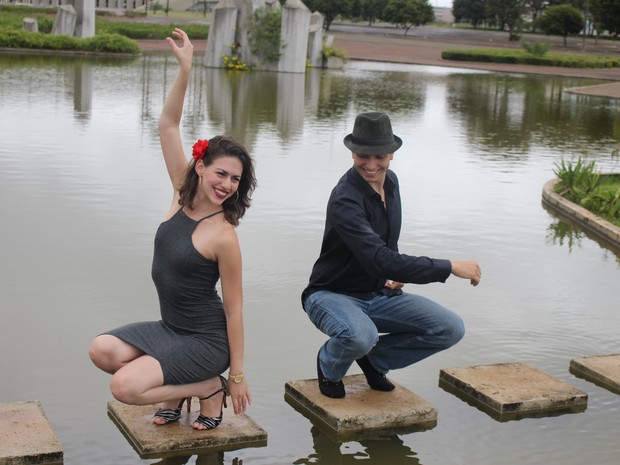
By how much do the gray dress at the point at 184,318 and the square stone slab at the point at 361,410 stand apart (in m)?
0.67

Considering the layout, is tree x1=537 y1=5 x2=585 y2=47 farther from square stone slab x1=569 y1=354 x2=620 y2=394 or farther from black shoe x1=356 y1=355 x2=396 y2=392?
black shoe x1=356 y1=355 x2=396 y2=392

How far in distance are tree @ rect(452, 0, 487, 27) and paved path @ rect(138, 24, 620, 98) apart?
10583mm

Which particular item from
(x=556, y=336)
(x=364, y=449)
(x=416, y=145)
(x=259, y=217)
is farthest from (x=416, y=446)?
(x=416, y=145)

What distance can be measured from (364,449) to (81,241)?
395 cm

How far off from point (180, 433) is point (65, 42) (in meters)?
29.2

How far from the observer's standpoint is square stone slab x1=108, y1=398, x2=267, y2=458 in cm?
439

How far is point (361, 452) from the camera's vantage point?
4637 millimetres

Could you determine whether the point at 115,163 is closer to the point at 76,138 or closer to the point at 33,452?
the point at 76,138

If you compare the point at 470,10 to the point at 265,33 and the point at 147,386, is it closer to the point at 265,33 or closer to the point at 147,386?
the point at 265,33

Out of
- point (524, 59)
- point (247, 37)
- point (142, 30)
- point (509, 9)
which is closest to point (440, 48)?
point (524, 59)

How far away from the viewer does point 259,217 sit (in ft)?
30.8

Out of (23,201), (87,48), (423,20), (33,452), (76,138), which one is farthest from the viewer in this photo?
(423,20)

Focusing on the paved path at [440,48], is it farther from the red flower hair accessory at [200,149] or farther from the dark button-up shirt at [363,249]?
the red flower hair accessory at [200,149]

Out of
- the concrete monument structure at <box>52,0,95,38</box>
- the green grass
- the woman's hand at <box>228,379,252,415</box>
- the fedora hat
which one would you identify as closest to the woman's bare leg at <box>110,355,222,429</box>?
Answer: the woman's hand at <box>228,379,252,415</box>
